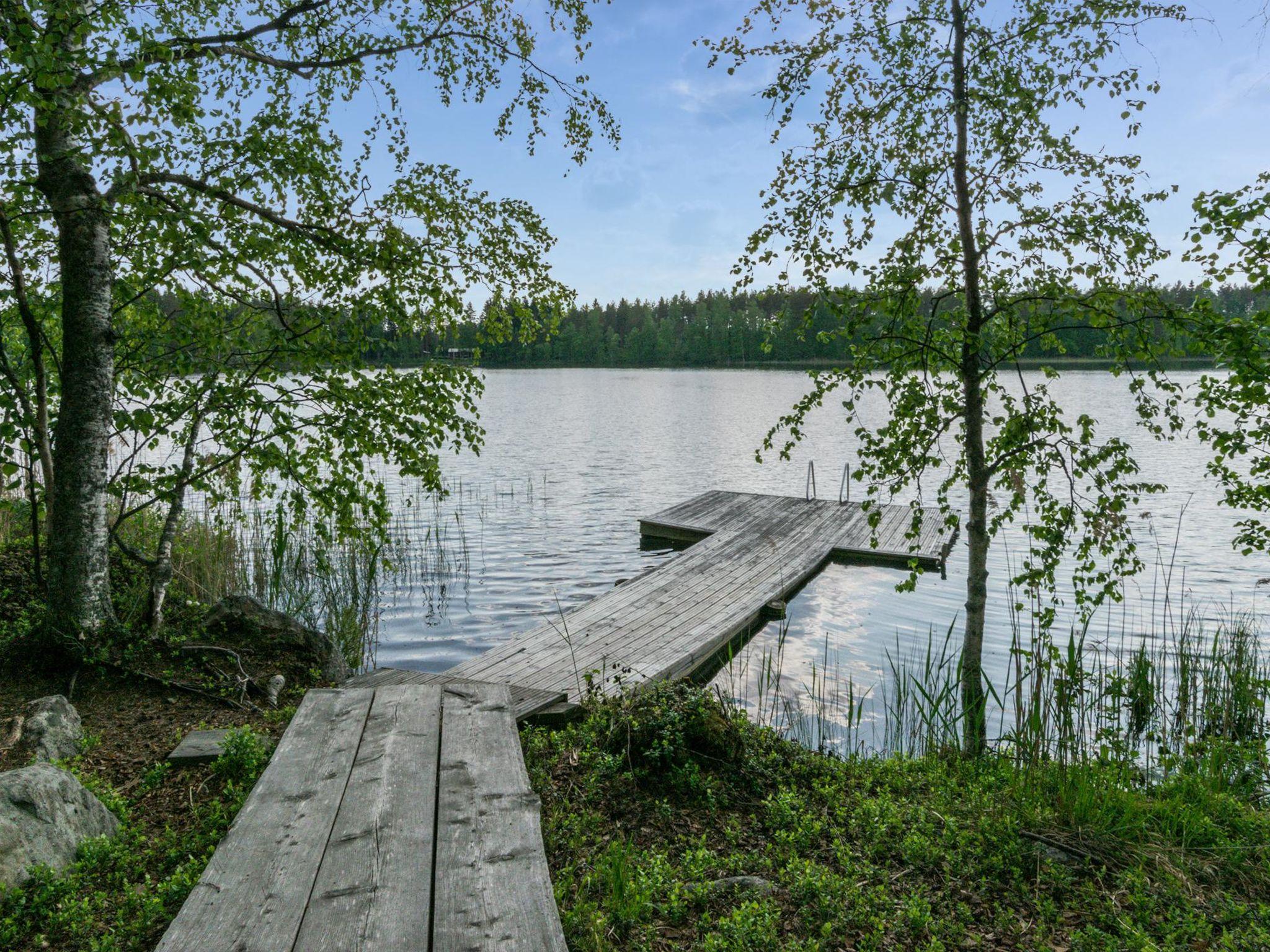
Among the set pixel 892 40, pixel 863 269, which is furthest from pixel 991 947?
pixel 892 40

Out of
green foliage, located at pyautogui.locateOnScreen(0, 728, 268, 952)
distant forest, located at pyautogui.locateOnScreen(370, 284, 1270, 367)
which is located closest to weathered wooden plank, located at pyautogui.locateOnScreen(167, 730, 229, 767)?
green foliage, located at pyautogui.locateOnScreen(0, 728, 268, 952)

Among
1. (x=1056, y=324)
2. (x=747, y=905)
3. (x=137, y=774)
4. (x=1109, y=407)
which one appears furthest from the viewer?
(x=1109, y=407)

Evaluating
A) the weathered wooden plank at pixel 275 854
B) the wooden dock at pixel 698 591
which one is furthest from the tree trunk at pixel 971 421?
the weathered wooden plank at pixel 275 854

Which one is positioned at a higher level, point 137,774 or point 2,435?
point 2,435

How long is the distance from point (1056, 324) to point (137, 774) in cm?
589

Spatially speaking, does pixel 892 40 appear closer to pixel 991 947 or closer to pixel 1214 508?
pixel 991 947

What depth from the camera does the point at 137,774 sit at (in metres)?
4.31

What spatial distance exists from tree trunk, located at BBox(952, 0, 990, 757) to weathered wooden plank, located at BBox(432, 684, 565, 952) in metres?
3.68

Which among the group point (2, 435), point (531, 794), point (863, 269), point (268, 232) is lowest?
point (531, 794)

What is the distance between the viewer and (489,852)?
8.36ft

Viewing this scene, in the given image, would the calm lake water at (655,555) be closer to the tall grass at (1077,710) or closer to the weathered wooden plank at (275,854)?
Result: the tall grass at (1077,710)

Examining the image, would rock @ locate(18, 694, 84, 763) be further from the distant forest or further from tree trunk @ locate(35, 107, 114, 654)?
the distant forest

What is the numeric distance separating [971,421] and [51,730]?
6.05 m

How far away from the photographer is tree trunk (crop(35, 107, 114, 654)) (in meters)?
5.45
